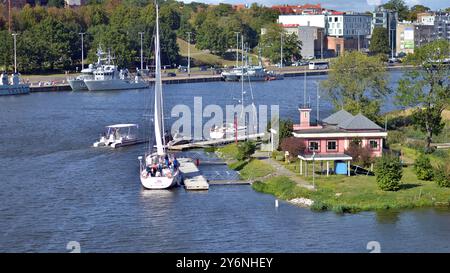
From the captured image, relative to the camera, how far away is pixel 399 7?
14512 cm

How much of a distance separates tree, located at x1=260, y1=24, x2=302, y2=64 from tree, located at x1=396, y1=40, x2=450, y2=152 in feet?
206

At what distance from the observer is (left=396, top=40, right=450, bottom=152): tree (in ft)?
109

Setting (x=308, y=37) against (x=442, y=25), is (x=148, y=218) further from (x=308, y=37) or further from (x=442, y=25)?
(x=442, y=25)

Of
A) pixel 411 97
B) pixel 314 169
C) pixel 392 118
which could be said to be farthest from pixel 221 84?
pixel 314 169

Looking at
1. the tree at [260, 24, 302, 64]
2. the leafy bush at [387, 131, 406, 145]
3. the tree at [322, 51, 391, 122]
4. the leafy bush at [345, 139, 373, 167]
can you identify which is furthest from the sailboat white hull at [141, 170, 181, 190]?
the tree at [260, 24, 302, 64]

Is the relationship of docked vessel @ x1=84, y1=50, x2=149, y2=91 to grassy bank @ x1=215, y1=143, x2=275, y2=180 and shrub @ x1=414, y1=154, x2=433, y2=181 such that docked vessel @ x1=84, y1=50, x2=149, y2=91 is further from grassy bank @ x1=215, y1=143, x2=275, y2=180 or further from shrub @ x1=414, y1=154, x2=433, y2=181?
shrub @ x1=414, y1=154, x2=433, y2=181

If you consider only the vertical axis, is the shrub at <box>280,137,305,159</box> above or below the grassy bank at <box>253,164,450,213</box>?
above

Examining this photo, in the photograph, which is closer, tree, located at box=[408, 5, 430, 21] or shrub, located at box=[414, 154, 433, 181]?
shrub, located at box=[414, 154, 433, 181]

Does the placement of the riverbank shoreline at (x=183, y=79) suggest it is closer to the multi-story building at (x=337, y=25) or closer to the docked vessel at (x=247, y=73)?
the docked vessel at (x=247, y=73)

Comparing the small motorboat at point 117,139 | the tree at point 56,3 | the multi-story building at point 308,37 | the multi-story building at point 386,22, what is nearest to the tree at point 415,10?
the multi-story building at point 386,22

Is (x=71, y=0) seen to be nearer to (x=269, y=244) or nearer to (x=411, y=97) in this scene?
(x=411, y=97)

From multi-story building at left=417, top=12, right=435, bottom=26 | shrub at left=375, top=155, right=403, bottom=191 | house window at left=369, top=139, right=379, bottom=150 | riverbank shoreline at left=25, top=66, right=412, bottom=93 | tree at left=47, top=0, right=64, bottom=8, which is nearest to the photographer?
shrub at left=375, top=155, right=403, bottom=191

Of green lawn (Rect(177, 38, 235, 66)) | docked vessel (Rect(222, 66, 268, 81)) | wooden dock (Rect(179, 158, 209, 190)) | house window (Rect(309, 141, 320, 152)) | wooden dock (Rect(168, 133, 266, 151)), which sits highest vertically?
green lawn (Rect(177, 38, 235, 66))

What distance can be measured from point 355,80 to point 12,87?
35364mm
